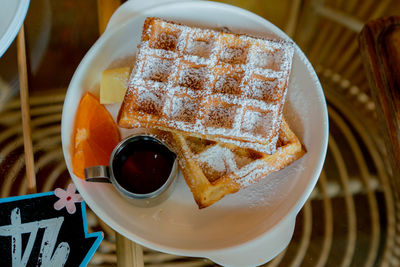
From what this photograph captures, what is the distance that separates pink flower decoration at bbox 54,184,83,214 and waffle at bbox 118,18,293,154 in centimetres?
27

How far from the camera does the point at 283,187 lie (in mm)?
1028

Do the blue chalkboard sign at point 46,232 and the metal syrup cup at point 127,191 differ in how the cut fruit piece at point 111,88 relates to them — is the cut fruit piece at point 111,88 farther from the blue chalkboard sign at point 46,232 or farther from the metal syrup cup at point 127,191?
the blue chalkboard sign at point 46,232

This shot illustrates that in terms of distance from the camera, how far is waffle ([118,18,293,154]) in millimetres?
949

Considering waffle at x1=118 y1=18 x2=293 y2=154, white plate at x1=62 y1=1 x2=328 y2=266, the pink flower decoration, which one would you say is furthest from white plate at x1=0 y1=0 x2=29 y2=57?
the pink flower decoration

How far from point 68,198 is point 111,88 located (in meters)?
0.33

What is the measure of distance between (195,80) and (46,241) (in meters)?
0.59

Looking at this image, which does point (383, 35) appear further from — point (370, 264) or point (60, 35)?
point (60, 35)

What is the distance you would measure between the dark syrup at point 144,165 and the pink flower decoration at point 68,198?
0.19 m

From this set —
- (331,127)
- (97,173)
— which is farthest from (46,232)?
(331,127)

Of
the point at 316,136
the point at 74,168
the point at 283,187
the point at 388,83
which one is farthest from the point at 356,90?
the point at 74,168

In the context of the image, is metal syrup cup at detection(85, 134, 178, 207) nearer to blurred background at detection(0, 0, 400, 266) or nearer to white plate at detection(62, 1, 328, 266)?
white plate at detection(62, 1, 328, 266)

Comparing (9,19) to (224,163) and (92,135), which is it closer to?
(92,135)

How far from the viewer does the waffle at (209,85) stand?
95 centimetres

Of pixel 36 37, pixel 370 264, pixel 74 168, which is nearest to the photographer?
pixel 74 168
